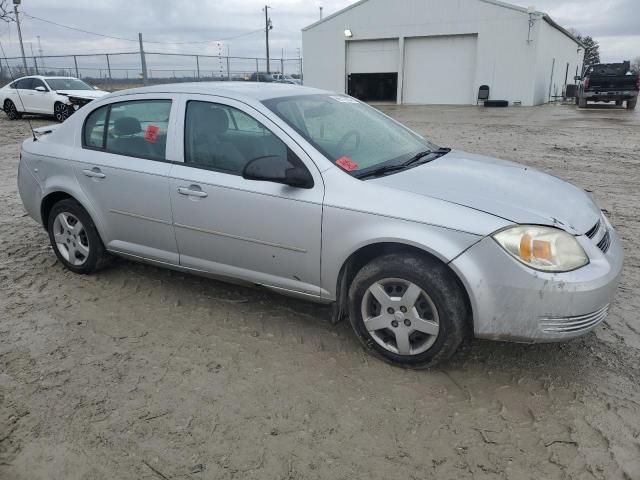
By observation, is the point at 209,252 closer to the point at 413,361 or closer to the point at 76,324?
the point at 76,324

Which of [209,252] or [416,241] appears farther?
[209,252]

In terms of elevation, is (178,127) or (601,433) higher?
(178,127)

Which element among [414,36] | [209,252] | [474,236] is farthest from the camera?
[414,36]

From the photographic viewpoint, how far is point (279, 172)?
316 cm

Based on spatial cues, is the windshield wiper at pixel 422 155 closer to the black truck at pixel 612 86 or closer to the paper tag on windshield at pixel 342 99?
the paper tag on windshield at pixel 342 99

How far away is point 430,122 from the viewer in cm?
1705

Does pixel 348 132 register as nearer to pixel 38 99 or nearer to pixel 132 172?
pixel 132 172

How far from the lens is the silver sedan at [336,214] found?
9.09 ft

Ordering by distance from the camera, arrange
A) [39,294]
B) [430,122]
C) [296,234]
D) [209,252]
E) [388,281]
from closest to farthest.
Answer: [388,281], [296,234], [209,252], [39,294], [430,122]

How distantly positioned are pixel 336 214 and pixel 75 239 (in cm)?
258

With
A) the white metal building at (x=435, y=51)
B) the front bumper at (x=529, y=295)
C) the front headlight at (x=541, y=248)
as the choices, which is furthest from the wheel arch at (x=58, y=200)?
the white metal building at (x=435, y=51)

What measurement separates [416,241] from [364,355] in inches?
34.3

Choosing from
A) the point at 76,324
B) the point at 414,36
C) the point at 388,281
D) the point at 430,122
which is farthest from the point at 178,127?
the point at 414,36

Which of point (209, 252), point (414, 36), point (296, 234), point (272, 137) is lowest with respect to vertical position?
point (209, 252)
